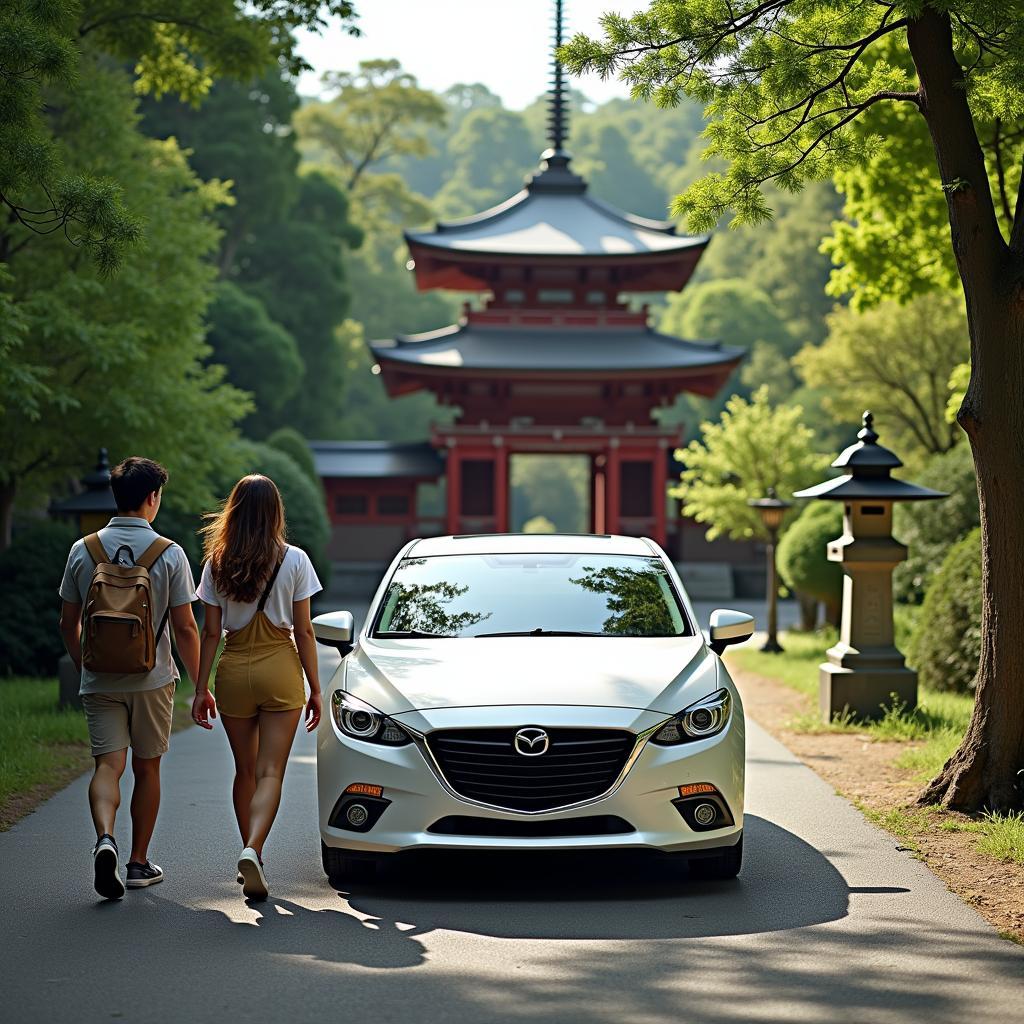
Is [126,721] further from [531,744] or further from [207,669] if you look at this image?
[531,744]

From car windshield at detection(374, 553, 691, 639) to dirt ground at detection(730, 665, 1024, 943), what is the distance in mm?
1683

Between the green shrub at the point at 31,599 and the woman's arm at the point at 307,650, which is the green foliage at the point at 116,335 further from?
the woman's arm at the point at 307,650

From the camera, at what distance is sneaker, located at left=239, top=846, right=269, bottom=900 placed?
6090 mm

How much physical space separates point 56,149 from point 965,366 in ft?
41.4

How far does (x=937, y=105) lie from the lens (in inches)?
329

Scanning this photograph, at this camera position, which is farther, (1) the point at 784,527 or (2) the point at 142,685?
(1) the point at 784,527

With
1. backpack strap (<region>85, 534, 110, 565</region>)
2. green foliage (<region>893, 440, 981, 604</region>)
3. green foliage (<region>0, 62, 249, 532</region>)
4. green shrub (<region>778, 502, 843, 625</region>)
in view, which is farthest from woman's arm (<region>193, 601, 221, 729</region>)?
green shrub (<region>778, 502, 843, 625</region>)

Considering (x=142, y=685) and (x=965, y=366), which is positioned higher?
(x=965, y=366)

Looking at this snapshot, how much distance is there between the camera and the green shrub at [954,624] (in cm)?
1316

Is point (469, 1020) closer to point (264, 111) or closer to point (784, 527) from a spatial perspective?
point (784, 527)

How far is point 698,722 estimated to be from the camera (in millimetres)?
6387

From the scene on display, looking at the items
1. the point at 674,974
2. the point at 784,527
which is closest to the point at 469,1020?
the point at 674,974

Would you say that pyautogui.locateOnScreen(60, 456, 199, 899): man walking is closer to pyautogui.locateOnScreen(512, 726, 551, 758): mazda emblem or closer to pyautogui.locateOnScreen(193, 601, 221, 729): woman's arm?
pyautogui.locateOnScreen(193, 601, 221, 729): woman's arm

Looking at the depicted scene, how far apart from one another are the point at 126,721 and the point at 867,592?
7582mm
